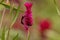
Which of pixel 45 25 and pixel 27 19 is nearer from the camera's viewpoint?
pixel 27 19

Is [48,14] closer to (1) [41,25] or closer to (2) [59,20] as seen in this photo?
(2) [59,20]

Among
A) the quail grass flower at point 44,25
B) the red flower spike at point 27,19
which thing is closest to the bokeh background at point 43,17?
the quail grass flower at point 44,25

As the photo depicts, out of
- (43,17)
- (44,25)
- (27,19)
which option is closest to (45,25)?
(44,25)

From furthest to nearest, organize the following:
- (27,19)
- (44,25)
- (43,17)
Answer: (43,17) → (44,25) → (27,19)

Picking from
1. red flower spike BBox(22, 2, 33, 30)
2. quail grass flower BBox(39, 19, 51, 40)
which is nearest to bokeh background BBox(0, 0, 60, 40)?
quail grass flower BBox(39, 19, 51, 40)

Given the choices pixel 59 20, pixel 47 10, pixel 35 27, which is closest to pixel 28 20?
pixel 35 27

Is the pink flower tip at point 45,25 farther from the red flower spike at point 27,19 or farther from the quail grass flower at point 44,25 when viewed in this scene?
the red flower spike at point 27,19

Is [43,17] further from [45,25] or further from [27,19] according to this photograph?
[27,19]

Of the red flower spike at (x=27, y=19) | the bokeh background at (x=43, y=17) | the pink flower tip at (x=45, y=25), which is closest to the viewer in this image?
the red flower spike at (x=27, y=19)

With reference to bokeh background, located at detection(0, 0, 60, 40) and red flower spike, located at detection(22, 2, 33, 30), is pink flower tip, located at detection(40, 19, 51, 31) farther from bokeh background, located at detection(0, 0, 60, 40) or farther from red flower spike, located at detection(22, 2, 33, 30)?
red flower spike, located at detection(22, 2, 33, 30)

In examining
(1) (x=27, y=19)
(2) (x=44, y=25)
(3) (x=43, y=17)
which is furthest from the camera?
(3) (x=43, y=17)

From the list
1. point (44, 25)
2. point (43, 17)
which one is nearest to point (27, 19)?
point (44, 25)
